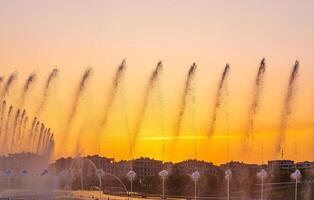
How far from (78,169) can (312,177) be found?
36.3m

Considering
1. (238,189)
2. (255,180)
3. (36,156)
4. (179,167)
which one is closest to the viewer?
(36,156)

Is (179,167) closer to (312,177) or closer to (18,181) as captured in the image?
(312,177)

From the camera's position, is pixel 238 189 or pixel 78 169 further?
pixel 78 169

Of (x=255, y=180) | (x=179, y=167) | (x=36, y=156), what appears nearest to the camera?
(x=36, y=156)

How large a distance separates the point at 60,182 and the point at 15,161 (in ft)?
27.8

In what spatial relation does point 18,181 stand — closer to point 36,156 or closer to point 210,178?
point 36,156

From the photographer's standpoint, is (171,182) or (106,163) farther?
(106,163)

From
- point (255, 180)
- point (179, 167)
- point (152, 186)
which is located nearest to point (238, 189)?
point (255, 180)

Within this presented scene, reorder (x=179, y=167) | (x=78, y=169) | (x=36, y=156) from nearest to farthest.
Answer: (x=36, y=156)
(x=78, y=169)
(x=179, y=167)

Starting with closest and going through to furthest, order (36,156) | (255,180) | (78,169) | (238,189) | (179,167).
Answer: (36,156) → (238,189) → (255,180) → (78,169) → (179,167)

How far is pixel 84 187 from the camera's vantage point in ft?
300

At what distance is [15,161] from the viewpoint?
74.6 meters

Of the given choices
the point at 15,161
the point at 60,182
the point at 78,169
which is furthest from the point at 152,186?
the point at 15,161

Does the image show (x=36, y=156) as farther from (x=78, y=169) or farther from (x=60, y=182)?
(x=78, y=169)
